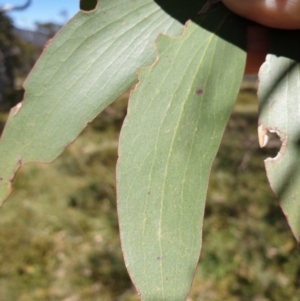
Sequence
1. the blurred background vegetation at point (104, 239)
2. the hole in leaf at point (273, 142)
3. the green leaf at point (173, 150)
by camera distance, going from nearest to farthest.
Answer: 1. the green leaf at point (173, 150)
2. the hole in leaf at point (273, 142)
3. the blurred background vegetation at point (104, 239)

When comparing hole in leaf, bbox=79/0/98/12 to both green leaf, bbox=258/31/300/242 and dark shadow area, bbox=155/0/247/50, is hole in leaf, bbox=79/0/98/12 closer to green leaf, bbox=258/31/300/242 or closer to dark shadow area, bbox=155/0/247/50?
dark shadow area, bbox=155/0/247/50

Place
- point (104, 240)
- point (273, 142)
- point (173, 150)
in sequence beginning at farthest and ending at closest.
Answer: point (104, 240) < point (273, 142) < point (173, 150)

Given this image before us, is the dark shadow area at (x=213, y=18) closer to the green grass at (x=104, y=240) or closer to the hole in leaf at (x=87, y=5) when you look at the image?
the hole in leaf at (x=87, y=5)

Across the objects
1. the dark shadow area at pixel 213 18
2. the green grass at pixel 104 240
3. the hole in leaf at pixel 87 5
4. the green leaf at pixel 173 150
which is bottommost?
the green grass at pixel 104 240

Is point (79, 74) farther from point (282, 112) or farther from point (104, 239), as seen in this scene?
point (104, 239)

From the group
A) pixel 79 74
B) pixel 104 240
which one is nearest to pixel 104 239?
pixel 104 240

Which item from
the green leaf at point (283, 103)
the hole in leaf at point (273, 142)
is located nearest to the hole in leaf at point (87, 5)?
→ the green leaf at point (283, 103)

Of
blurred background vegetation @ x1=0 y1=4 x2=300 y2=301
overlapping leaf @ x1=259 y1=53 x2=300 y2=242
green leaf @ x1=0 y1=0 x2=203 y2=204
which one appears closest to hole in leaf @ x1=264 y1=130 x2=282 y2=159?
blurred background vegetation @ x1=0 y1=4 x2=300 y2=301

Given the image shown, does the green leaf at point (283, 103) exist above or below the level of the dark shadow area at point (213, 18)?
below
